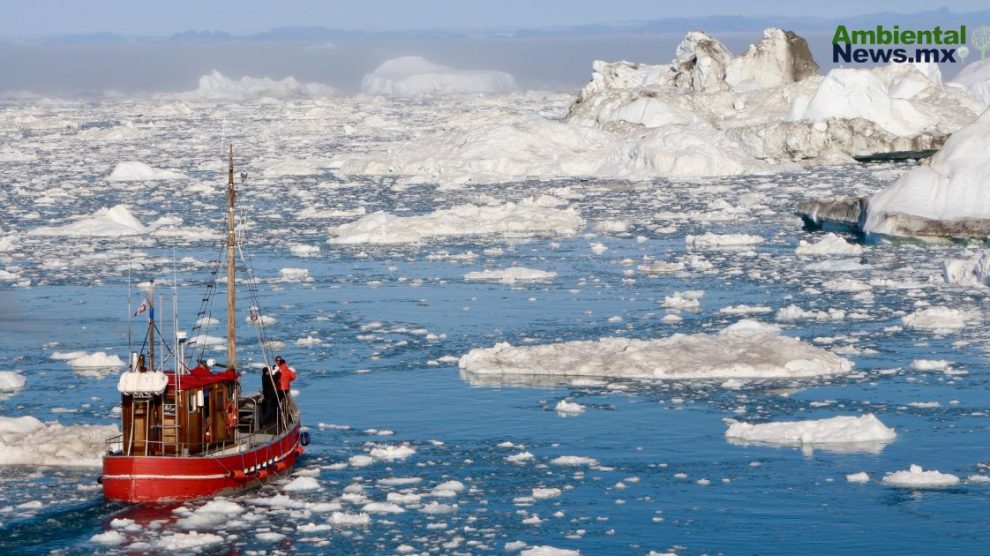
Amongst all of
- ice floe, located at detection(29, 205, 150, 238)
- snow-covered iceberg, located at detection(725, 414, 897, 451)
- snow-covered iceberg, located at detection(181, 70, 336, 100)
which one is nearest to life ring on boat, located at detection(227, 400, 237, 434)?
snow-covered iceberg, located at detection(725, 414, 897, 451)

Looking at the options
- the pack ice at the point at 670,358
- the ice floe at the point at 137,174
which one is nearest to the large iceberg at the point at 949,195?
the pack ice at the point at 670,358

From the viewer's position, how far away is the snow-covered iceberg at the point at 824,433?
67.7 feet

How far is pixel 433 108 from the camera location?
4823 inches

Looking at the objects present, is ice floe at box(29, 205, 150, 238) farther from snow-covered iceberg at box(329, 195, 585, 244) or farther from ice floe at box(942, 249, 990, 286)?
ice floe at box(942, 249, 990, 286)

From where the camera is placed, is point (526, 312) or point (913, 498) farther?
point (526, 312)

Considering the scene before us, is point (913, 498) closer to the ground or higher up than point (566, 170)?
closer to the ground

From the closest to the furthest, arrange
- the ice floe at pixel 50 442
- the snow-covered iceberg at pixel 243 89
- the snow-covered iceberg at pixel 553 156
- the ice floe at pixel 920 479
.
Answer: the ice floe at pixel 920 479 → the ice floe at pixel 50 442 → the snow-covered iceberg at pixel 553 156 → the snow-covered iceberg at pixel 243 89

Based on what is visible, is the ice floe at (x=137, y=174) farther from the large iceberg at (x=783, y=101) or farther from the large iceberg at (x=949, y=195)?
the large iceberg at (x=949, y=195)

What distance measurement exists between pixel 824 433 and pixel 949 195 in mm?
19735

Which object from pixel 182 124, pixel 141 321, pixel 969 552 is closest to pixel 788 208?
pixel 141 321

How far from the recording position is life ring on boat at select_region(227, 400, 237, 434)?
19.8m

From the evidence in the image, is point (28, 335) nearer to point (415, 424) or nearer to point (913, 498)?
point (415, 424)

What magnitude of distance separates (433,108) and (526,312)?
93.3m

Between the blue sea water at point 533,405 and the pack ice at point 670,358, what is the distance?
0.45 m
